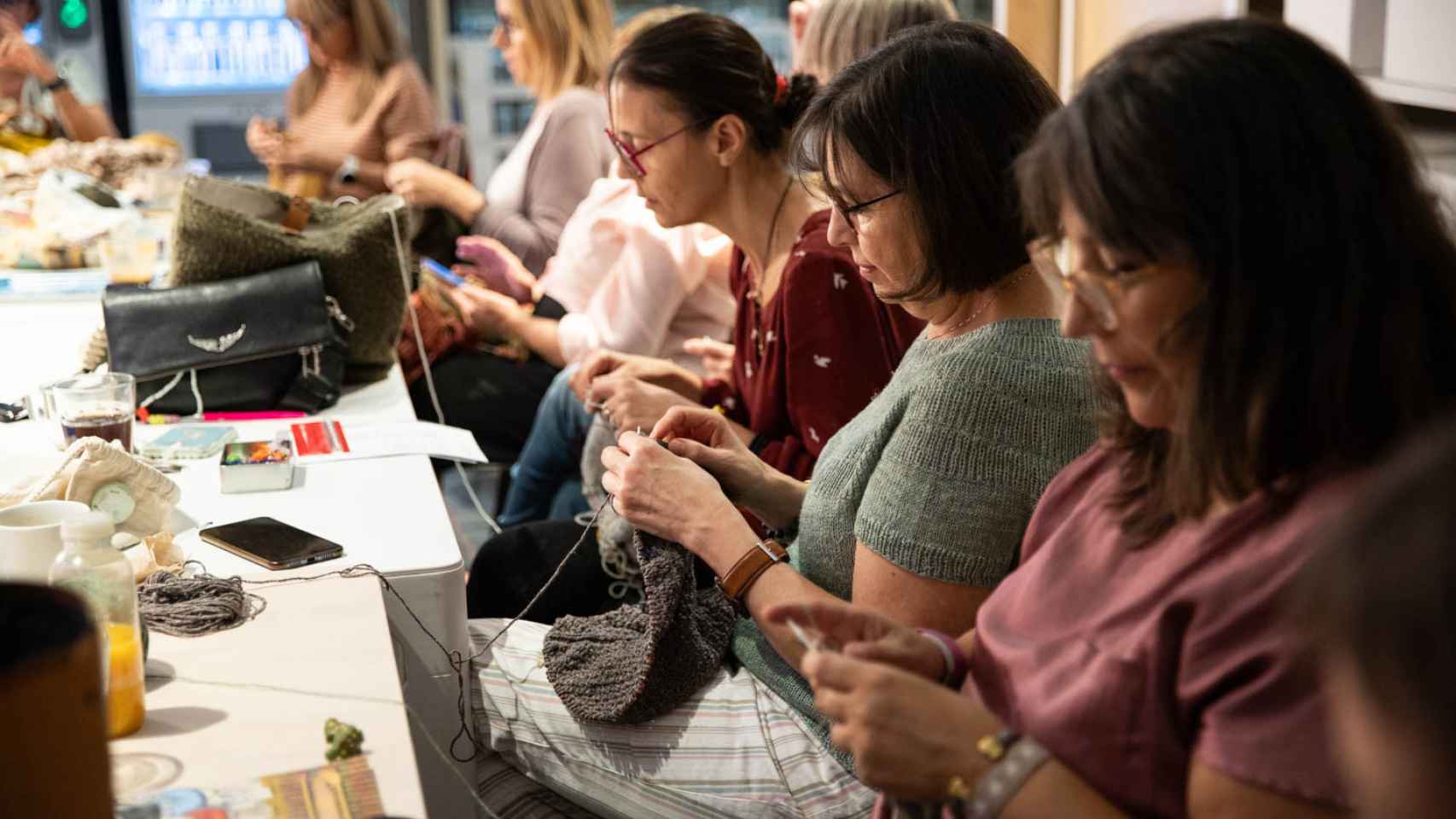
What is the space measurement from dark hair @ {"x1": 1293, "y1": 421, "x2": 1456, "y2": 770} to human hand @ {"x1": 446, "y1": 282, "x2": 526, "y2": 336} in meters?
2.66

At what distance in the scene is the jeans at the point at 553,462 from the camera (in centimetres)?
291

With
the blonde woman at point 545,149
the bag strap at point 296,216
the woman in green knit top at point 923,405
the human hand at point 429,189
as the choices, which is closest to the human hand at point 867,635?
the woman in green knit top at point 923,405

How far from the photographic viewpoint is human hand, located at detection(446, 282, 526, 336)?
3.17 m

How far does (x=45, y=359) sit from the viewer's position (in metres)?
2.39

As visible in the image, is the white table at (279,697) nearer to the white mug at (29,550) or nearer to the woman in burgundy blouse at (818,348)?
the white mug at (29,550)

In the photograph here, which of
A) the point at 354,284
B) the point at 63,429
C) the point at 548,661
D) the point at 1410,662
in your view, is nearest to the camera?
the point at 1410,662

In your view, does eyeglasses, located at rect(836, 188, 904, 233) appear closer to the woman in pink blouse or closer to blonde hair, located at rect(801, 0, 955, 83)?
the woman in pink blouse

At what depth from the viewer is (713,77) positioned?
2248 mm

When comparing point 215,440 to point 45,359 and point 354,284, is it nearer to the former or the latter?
point 354,284

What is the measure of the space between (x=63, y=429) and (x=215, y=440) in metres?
0.20

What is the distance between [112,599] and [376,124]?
336 cm

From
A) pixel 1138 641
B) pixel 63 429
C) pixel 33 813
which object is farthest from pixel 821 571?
pixel 63 429

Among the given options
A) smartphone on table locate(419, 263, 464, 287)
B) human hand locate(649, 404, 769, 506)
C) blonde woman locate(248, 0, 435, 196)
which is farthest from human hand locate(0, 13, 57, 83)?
human hand locate(649, 404, 769, 506)

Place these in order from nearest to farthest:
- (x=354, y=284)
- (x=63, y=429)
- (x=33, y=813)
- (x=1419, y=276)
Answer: (x=33, y=813)
(x=1419, y=276)
(x=63, y=429)
(x=354, y=284)
